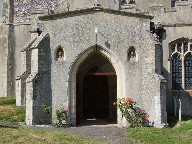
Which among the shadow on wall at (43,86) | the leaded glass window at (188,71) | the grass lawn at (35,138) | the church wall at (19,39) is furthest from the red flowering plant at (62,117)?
the church wall at (19,39)

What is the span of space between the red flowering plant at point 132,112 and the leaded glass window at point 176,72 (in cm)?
491

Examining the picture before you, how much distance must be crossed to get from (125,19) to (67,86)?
4.37m

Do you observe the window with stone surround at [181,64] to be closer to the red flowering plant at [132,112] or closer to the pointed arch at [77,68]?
the red flowering plant at [132,112]

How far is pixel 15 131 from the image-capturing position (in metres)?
14.5

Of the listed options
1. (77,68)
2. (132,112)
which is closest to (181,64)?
(132,112)

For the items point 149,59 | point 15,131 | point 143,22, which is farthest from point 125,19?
point 15,131

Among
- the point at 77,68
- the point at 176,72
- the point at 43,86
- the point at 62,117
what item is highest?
the point at 77,68

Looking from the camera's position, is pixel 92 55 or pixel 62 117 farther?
pixel 92 55

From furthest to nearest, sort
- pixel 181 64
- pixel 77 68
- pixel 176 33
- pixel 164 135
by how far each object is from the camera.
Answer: pixel 181 64 < pixel 176 33 < pixel 77 68 < pixel 164 135

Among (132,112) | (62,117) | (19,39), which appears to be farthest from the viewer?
(19,39)

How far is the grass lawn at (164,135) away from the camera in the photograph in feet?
45.7

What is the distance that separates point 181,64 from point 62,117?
837cm

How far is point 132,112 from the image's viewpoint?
1888 cm

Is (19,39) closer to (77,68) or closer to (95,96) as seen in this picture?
(95,96)
